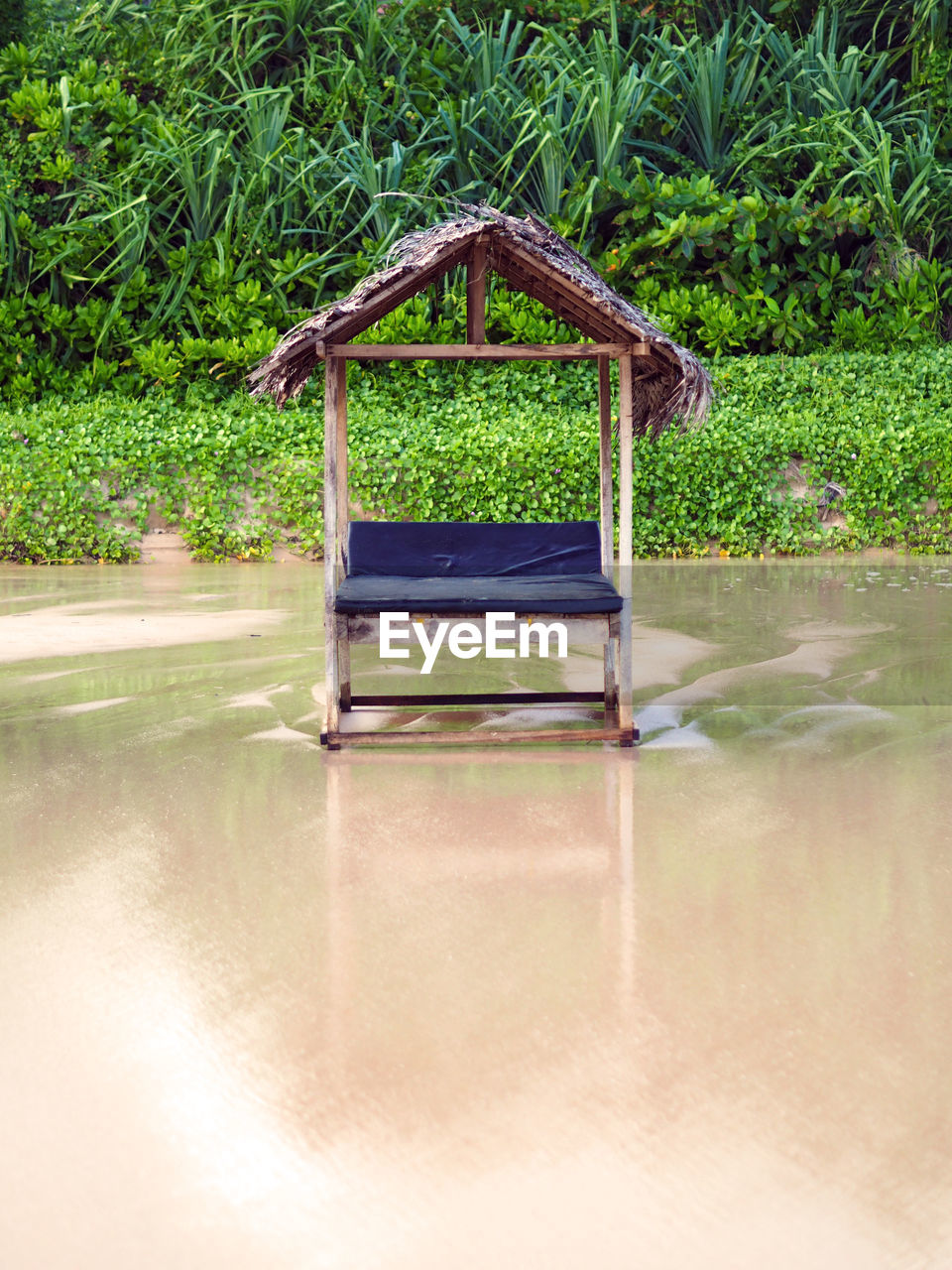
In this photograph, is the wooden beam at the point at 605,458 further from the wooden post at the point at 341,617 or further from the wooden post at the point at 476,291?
the wooden post at the point at 341,617

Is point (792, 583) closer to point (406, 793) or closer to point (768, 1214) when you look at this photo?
point (406, 793)

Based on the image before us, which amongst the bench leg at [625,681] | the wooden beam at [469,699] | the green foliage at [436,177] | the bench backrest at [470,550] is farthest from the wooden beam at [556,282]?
the green foliage at [436,177]

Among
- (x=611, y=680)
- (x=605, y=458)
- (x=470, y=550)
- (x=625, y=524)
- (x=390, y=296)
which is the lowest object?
(x=611, y=680)

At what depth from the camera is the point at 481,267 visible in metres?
5.30

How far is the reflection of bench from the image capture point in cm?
504

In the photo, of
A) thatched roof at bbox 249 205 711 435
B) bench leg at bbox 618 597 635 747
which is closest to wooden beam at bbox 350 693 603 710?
bench leg at bbox 618 597 635 747

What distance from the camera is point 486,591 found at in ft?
17.1

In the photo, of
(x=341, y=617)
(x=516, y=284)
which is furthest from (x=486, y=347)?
(x=341, y=617)

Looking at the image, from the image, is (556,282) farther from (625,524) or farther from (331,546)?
(331,546)

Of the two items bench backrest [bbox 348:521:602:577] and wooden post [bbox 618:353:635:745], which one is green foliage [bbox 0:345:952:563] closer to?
bench backrest [bbox 348:521:602:577]

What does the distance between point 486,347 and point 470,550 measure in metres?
1.00

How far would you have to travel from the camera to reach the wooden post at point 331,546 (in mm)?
5098

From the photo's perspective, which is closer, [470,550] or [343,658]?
[343,658]

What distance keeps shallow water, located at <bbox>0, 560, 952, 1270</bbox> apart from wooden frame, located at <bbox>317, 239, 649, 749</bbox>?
158mm
